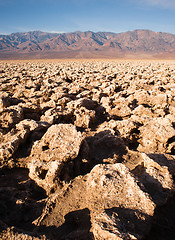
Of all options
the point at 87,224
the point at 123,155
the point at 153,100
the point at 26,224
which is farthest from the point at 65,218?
the point at 153,100

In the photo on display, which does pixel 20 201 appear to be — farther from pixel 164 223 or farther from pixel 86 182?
pixel 164 223

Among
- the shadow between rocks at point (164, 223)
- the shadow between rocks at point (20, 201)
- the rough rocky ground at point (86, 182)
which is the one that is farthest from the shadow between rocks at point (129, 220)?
the shadow between rocks at point (20, 201)

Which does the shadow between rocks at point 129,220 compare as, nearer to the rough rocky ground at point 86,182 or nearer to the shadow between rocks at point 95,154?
the rough rocky ground at point 86,182

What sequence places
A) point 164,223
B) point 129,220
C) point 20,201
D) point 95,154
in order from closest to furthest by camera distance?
point 129,220
point 164,223
point 20,201
point 95,154

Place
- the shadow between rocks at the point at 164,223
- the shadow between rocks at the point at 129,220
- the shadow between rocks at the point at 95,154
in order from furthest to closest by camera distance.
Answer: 1. the shadow between rocks at the point at 95,154
2. the shadow between rocks at the point at 164,223
3. the shadow between rocks at the point at 129,220

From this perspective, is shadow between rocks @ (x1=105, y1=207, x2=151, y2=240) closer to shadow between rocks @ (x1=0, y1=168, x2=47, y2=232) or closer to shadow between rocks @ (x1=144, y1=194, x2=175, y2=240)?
shadow between rocks @ (x1=144, y1=194, x2=175, y2=240)

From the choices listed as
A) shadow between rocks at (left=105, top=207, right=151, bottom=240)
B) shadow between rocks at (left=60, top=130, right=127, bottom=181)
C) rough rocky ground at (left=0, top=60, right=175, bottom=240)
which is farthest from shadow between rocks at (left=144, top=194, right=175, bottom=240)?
shadow between rocks at (left=60, top=130, right=127, bottom=181)

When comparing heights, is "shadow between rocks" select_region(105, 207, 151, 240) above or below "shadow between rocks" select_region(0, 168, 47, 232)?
above

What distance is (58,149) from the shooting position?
7.66 ft

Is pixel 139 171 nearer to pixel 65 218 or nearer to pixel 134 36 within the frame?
pixel 65 218

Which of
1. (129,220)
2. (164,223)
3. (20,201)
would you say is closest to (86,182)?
(129,220)

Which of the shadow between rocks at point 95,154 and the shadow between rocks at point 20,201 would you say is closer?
the shadow between rocks at point 20,201

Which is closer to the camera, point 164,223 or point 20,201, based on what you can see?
point 164,223

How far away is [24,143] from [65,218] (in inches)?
67.9
